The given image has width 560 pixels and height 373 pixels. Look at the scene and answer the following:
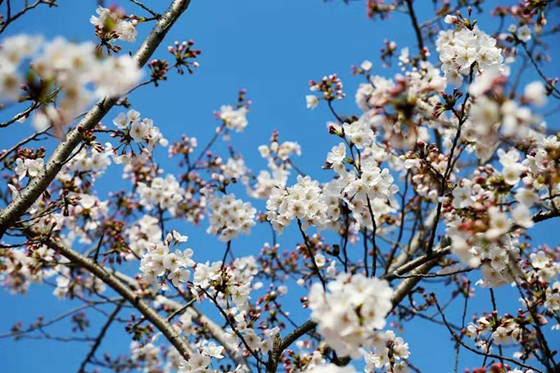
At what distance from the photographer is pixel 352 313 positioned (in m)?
1.65

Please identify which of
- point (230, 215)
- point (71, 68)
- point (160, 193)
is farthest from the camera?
point (160, 193)

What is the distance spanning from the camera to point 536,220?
2418 mm

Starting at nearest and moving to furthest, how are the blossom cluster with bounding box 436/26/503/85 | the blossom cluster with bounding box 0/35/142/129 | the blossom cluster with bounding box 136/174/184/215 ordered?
the blossom cluster with bounding box 0/35/142/129, the blossom cluster with bounding box 436/26/503/85, the blossom cluster with bounding box 136/174/184/215

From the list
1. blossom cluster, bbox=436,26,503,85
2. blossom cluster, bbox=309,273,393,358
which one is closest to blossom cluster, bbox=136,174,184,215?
blossom cluster, bbox=436,26,503,85

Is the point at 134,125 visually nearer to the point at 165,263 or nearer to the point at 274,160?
the point at 165,263

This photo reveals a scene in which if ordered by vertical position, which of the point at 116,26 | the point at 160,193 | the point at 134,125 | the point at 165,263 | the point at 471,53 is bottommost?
the point at 165,263

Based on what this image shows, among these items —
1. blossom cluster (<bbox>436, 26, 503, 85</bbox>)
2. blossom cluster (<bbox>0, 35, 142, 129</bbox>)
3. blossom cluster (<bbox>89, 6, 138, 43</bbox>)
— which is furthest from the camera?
blossom cluster (<bbox>89, 6, 138, 43</bbox>)

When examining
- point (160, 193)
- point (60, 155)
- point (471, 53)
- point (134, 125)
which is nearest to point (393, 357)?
point (471, 53)

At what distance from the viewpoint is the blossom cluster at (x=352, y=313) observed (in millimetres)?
1645

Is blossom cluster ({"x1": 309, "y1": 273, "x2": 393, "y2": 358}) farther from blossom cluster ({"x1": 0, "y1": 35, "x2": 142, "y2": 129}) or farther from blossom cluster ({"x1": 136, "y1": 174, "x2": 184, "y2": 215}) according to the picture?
blossom cluster ({"x1": 136, "y1": 174, "x2": 184, "y2": 215})

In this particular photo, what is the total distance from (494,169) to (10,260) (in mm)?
4969

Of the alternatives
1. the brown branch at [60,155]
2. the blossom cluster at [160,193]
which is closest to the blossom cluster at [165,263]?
the brown branch at [60,155]

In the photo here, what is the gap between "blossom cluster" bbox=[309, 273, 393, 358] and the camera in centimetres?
164

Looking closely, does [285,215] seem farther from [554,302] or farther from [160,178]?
[160,178]
